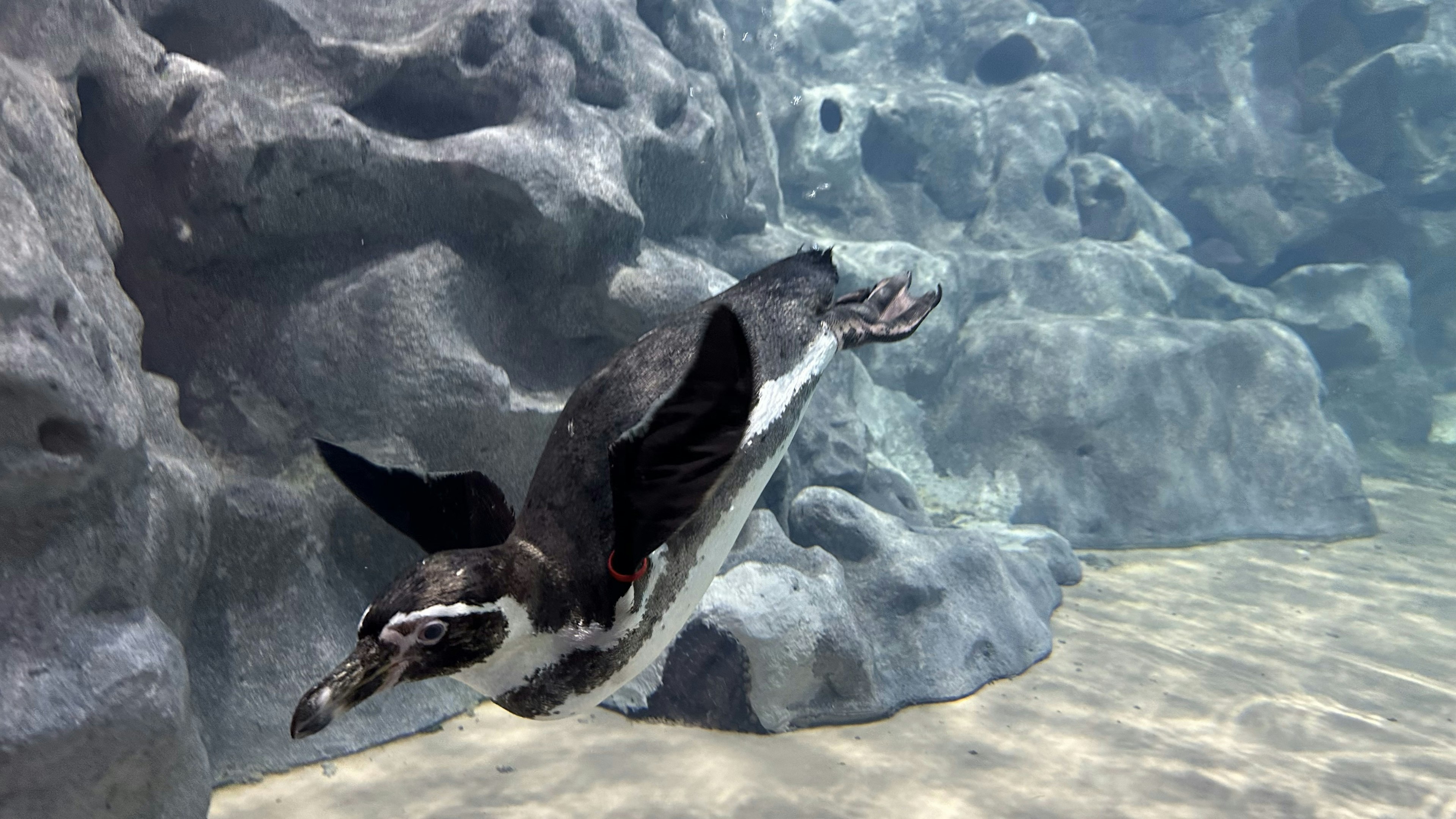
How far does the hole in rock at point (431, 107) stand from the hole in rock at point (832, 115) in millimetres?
7107

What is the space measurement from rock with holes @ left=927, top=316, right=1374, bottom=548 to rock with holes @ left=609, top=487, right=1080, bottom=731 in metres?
3.01

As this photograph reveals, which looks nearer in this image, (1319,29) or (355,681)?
(355,681)

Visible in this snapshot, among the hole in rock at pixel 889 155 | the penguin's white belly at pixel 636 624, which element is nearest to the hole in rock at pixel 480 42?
the penguin's white belly at pixel 636 624

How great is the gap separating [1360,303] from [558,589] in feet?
50.7

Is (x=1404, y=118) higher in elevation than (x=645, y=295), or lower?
higher

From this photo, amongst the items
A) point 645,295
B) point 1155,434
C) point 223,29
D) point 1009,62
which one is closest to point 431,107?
point 223,29

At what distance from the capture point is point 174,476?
2.68m

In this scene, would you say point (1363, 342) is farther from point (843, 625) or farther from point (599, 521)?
point (599, 521)

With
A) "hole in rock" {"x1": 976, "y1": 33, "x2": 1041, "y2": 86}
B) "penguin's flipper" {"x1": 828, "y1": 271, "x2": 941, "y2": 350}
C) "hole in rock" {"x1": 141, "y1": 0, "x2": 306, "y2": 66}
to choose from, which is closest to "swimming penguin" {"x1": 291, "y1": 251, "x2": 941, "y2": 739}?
"penguin's flipper" {"x1": 828, "y1": 271, "x2": 941, "y2": 350}

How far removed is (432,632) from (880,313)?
1.39 metres

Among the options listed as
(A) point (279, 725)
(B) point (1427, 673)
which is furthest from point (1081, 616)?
(A) point (279, 725)

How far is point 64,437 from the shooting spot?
2.09 m

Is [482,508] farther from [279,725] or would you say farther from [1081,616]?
[1081,616]

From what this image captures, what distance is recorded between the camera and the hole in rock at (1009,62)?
12930 millimetres
